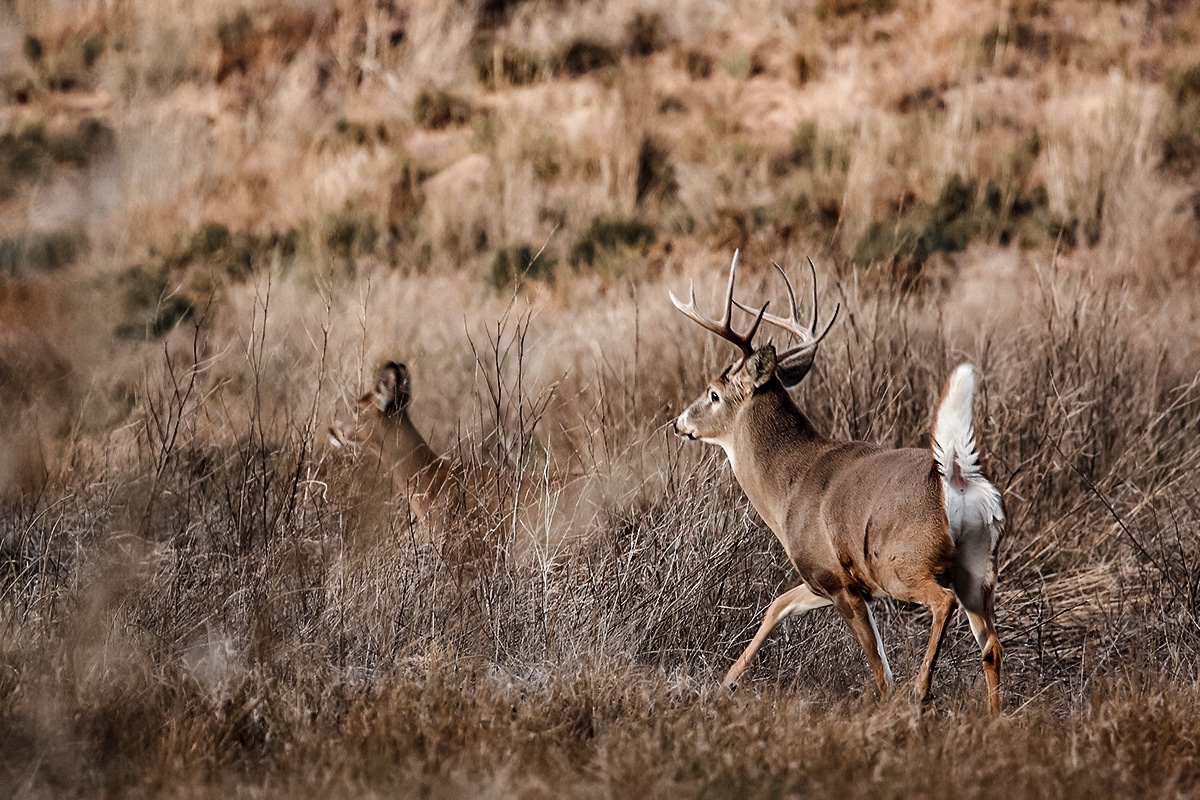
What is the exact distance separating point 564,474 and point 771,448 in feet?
4.70

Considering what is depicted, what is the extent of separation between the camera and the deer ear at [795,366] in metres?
6.21

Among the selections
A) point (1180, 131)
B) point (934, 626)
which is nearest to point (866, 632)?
point (934, 626)

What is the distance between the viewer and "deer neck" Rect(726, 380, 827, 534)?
589cm

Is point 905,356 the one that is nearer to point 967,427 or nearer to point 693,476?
point 693,476

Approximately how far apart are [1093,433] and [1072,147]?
25.5 feet

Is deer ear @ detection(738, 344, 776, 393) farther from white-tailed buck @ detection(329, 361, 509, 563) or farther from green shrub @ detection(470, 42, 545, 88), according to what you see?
green shrub @ detection(470, 42, 545, 88)

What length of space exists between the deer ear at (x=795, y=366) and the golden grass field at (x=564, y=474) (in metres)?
0.66

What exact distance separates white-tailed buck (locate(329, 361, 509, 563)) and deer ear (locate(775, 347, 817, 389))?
4.46 ft

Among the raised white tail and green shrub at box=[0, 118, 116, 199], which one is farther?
green shrub at box=[0, 118, 116, 199]

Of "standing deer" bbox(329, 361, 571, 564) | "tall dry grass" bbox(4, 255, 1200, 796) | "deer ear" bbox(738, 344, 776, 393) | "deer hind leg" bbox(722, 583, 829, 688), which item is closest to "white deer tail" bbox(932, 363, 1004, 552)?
"tall dry grass" bbox(4, 255, 1200, 796)

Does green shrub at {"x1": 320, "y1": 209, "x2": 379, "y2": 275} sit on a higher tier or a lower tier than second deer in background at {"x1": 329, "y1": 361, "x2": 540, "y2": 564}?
lower

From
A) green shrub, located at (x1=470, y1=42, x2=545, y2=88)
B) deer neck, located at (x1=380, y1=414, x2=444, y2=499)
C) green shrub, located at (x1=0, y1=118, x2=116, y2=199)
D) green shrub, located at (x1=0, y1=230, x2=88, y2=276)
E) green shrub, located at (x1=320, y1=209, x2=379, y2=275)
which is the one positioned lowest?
green shrub, located at (x1=320, y1=209, x2=379, y2=275)

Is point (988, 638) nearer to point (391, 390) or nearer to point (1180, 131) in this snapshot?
point (391, 390)

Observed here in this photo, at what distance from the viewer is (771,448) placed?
602cm
